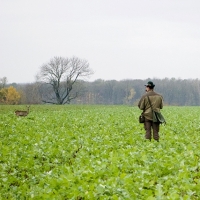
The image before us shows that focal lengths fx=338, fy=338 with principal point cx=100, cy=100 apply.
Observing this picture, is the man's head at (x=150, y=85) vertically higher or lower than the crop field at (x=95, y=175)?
higher

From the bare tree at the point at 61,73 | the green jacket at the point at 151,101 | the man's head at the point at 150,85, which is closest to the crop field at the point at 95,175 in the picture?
the green jacket at the point at 151,101

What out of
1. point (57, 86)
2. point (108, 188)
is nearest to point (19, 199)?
point (108, 188)

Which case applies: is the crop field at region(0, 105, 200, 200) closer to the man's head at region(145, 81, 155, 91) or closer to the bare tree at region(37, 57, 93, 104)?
the man's head at region(145, 81, 155, 91)

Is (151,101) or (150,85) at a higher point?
(150,85)

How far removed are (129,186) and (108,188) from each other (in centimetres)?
35

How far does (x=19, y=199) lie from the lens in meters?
5.68

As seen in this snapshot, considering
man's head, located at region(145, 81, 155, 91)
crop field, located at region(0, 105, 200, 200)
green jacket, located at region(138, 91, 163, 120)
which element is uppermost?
man's head, located at region(145, 81, 155, 91)

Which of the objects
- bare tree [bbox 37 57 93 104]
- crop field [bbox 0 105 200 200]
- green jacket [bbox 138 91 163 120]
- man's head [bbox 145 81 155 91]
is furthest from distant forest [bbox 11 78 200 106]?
crop field [bbox 0 105 200 200]

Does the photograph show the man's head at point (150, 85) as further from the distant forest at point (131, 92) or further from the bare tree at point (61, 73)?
the distant forest at point (131, 92)

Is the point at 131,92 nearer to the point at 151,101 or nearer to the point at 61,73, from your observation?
the point at 61,73

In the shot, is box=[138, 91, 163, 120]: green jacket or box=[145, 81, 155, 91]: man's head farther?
box=[138, 91, 163, 120]: green jacket

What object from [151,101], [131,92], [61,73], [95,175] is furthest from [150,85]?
[131,92]

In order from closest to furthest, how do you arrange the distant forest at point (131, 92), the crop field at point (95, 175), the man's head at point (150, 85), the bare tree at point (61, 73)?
the crop field at point (95, 175) → the man's head at point (150, 85) → the bare tree at point (61, 73) → the distant forest at point (131, 92)

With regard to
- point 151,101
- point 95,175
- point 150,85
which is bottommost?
point 95,175
